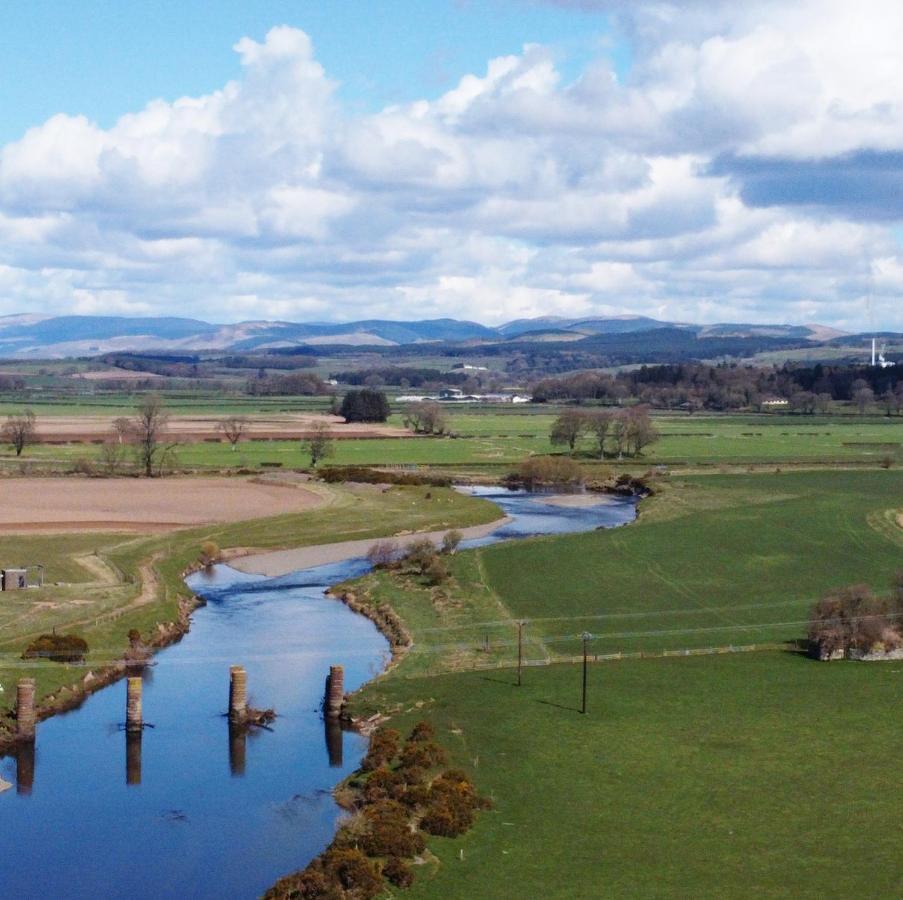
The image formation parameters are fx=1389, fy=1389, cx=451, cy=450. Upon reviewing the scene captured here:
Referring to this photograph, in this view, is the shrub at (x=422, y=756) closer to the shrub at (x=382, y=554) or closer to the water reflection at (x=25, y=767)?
the water reflection at (x=25, y=767)

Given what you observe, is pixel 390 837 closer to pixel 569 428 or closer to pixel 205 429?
pixel 569 428

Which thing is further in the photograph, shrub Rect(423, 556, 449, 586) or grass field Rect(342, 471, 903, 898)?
shrub Rect(423, 556, 449, 586)

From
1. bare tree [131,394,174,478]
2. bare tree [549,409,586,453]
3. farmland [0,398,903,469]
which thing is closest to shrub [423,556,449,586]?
bare tree [131,394,174,478]

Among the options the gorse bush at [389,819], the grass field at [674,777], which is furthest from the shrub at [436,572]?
the gorse bush at [389,819]

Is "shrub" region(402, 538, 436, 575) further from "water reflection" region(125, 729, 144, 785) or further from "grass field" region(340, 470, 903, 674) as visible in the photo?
"water reflection" region(125, 729, 144, 785)

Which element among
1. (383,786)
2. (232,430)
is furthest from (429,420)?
(383,786)

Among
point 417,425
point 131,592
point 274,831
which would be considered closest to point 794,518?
point 131,592

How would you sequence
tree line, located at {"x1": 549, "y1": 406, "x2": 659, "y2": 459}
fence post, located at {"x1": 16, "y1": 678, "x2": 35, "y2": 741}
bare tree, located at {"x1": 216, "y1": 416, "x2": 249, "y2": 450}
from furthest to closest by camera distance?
bare tree, located at {"x1": 216, "y1": 416, "x2": 249, "y2": 450}
tree line, located at {"x1": 549, "y1": 406, "x2": 659, "y2": 459}
fence post, located at {"x1": 16, "y1": 678, "x2": 35, "y2": 741}
